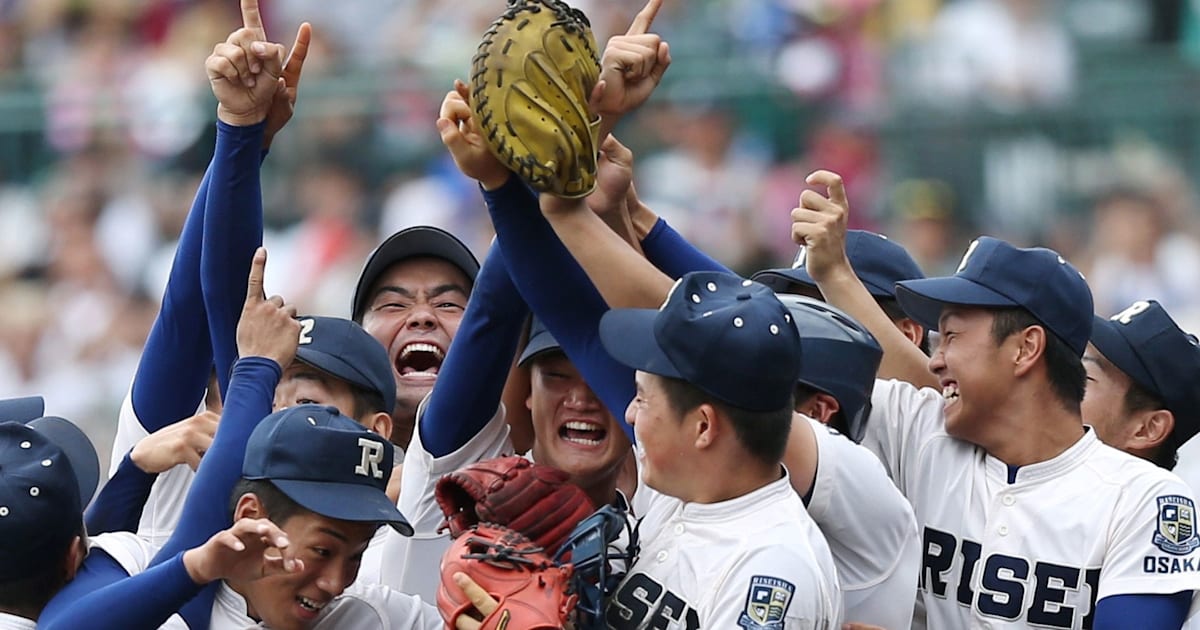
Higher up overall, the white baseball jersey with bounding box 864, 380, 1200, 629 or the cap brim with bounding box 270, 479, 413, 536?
the white baseball jersey with bounding box 864, 380, 1200, 629

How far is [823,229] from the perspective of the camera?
10.8ft

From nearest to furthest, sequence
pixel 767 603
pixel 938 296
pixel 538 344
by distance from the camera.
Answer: pixel 767 603
pixel 938 296
pixel 538 344

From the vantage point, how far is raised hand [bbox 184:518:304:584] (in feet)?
8.36

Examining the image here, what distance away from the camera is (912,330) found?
385 centimetres

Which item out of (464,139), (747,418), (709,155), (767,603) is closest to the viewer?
(767,603)

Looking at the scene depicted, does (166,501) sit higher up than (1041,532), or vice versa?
(1041,532)

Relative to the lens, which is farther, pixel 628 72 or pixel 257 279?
pixel 257 279

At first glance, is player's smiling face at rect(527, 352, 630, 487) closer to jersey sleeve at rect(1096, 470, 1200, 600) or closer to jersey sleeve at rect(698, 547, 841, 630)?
jersey sleeve at rect(698, 547, 841, 630)

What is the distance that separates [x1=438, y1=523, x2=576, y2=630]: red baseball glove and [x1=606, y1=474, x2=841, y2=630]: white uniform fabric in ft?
0.38

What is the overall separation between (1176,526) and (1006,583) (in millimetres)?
274

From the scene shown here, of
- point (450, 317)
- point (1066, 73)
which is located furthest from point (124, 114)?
point (450, 317)

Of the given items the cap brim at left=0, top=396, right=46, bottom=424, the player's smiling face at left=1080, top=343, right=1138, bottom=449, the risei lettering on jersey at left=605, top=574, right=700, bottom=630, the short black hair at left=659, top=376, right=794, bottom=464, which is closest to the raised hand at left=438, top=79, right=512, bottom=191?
the short black hair at left=659, top=376, right=794, bottom=464

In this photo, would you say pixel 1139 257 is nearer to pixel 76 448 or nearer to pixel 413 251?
pixel 413 251

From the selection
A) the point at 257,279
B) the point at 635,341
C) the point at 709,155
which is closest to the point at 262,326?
the point at 257,279
